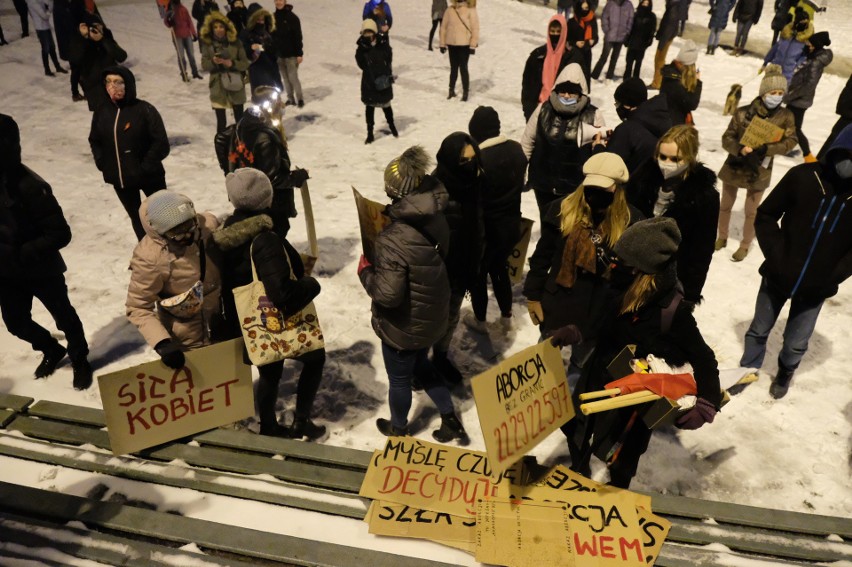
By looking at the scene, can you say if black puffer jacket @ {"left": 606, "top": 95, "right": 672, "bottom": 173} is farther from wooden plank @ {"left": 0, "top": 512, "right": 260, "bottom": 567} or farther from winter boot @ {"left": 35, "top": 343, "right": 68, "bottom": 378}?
winter boot @ {"left": 35, "top": 343, "right": 68, "bottom": 378}

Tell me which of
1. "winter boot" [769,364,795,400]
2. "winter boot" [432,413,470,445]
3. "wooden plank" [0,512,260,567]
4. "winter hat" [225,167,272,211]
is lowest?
"winter boot" [432,413,470,445]

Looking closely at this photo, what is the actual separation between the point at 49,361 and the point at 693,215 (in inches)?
200

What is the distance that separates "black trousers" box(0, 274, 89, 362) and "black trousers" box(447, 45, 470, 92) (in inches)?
344

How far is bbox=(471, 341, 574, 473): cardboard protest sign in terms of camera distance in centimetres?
280

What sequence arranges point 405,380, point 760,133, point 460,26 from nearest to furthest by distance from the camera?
point 405,380 < point 760,133 < point 460,26

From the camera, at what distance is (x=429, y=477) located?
314 centimetres

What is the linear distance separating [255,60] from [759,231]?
25.6 feet

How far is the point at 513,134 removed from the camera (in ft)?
33.3

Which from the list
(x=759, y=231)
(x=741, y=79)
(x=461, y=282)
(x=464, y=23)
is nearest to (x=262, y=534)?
(x=461, y=282)

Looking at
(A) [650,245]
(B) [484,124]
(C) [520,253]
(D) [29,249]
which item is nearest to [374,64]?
(B) [484,124]

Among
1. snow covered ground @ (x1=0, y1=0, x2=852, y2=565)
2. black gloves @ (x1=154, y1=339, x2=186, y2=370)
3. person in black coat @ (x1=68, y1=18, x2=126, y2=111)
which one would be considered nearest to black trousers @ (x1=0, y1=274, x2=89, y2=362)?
snow covered ground @ (x1=0, y1=0, x2=852, y2=565)

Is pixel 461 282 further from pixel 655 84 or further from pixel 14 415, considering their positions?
pixel 655 84

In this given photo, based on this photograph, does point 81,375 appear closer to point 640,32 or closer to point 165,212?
point 165,212

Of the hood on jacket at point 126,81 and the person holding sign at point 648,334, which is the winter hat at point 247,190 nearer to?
the person holding sign at point 648,334
